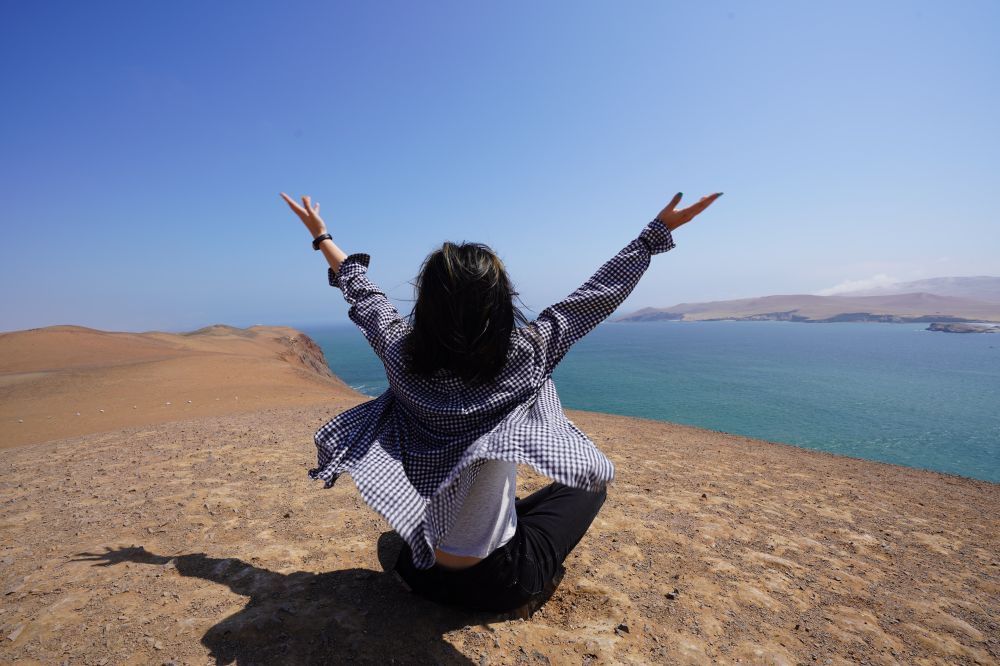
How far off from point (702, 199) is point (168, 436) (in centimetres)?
807

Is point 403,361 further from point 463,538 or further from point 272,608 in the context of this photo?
point 272,608

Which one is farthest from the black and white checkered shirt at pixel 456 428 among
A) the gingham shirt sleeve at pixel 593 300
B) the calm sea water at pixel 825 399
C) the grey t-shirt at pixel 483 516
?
the calm sea water at pixel 825 399

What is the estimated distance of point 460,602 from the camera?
2342 millimetres

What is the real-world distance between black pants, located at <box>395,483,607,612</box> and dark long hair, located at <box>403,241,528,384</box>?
95 centimetres

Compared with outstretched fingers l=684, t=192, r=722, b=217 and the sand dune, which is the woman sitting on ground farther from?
the sand dune

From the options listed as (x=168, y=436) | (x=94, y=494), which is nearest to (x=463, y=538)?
(x=94, y=494)

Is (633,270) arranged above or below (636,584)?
above

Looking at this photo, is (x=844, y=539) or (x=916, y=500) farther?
(x=916, y=500)

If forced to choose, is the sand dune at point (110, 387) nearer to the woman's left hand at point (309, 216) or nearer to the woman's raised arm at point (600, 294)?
the woman's left hand at point (309, 216)

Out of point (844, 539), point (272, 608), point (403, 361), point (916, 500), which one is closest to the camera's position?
point (403, 361)

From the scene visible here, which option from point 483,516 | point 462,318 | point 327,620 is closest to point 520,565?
point 483,516

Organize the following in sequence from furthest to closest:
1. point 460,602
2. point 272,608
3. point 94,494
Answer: point 94,494
point 272,608
point 460,602

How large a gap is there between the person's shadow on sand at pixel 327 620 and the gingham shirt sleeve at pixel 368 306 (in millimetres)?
1416

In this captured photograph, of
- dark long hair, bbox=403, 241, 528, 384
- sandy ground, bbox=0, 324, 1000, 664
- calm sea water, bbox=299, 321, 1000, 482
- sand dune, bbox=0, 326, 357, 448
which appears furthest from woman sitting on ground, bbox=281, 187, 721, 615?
calm sea water, bbox=299, 321, 1000, 482
